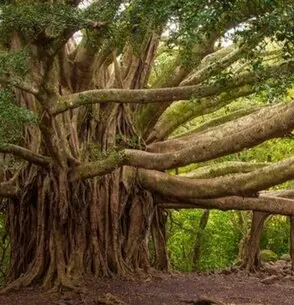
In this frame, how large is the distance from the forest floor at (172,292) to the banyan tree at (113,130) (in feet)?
1.11

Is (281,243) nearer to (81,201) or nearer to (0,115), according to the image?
(81,201)

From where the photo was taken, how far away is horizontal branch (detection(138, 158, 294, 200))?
719 cm

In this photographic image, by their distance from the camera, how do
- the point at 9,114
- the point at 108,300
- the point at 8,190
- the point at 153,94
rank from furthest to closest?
the point at 8,190 → the point at 108,300 → the point at 153,94 → the point at 9,114

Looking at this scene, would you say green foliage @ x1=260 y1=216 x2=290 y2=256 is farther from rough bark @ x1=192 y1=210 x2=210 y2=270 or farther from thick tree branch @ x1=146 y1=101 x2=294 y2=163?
thick tree branch @ x1=146 y1=101 x2=294 y2=163

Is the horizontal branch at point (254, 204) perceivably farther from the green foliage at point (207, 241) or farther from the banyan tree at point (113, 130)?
the green foliage at point (207, 241)

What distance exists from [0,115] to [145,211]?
4.94 m

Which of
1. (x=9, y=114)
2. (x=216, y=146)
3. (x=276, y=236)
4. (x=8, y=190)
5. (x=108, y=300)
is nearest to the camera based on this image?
(x=9, y=114)

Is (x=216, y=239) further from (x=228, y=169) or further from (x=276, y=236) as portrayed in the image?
(x=228, y=169)

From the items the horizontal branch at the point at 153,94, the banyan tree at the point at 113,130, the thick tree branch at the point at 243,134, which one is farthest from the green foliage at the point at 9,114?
the thick tree branch at the point at 243,134

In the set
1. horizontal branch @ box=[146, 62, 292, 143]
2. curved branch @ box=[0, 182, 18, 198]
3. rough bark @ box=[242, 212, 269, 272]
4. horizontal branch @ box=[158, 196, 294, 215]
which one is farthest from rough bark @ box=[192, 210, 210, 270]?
curved branch @ box=[0, 182, 18, 198]

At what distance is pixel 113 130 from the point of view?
31.9 feet

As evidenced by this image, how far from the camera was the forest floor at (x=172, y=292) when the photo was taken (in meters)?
7.68

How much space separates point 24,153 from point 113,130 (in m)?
2.44

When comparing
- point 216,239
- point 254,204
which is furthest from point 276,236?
point 254,204
